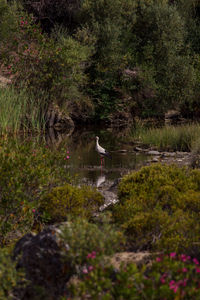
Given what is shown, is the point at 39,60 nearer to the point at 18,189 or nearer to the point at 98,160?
the point at 98,160

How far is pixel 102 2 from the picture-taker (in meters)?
24.2

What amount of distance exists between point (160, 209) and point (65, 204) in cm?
139

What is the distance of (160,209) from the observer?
4848 mm

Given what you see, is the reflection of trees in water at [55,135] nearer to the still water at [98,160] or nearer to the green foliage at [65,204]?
the still water at [98,160]

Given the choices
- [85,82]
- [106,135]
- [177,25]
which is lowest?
[106,135]

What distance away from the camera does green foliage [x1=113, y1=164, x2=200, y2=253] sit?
177 inches

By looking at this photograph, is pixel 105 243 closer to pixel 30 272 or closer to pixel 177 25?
pixel 30 272

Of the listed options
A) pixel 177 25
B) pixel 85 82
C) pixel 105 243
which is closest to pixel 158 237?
pixel 105 243

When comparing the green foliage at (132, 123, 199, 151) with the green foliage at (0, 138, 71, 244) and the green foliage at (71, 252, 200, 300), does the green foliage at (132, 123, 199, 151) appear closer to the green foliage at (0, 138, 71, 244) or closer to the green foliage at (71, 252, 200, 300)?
the green foliage at (0, 138, 71, 244)

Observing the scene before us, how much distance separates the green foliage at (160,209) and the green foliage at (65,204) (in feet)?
1.55

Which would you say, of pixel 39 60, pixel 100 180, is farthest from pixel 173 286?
pixel 39 60

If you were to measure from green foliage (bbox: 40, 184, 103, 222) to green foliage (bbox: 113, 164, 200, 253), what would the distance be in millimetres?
472

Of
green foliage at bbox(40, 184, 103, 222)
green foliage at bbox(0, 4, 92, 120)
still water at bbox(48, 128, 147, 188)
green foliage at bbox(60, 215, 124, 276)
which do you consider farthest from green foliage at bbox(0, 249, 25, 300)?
green foliage at bbox(0, 4, 92, 120)

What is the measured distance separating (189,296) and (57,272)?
113 centimetres
